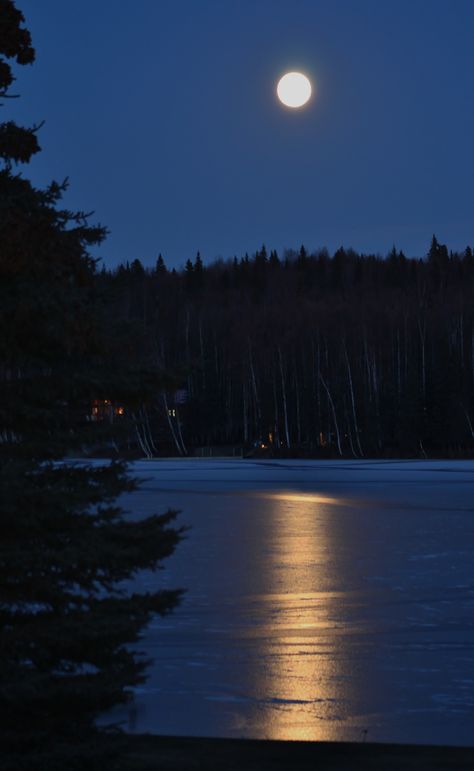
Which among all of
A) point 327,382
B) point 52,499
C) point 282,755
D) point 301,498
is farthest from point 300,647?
point 327,382

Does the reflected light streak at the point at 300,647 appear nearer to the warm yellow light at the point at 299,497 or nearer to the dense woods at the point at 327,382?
the warm yellow light at the point at 299,497

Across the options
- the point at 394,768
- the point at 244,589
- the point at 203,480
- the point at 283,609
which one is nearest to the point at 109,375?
the point at 394,768

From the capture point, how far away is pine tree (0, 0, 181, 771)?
18.7 feet

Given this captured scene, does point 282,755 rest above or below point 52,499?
below

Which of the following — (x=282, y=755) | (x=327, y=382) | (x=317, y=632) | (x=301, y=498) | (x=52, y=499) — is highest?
(x=327, y=382)

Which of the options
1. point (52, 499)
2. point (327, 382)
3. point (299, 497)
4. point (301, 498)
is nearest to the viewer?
point (52, 499)

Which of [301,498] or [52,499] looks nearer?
[52,499]

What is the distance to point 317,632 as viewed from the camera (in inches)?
466

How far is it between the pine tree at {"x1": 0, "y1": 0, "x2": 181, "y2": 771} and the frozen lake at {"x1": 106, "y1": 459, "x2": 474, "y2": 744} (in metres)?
2.05

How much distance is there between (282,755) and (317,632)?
488 centimetres

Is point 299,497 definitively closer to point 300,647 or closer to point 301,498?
point 301,498

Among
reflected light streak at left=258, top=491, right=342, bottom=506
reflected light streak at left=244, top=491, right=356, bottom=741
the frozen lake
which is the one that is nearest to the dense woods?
reflected light streak at left=258, top=491, right=342, bottom=506

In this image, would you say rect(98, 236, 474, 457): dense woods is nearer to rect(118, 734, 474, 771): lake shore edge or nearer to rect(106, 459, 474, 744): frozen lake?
rect(106, 459, 474, 744): frozen lake

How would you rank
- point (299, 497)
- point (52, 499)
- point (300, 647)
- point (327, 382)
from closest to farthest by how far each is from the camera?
1. point (52, 499)
2. point (300, 647)
3. point (299, 497)
4. point (327, 382)
